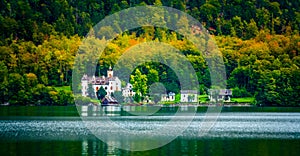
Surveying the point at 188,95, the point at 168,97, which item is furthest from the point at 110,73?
the point at 188,95

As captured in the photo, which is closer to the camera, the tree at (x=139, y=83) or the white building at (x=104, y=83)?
the tree at (x=139, y=83)

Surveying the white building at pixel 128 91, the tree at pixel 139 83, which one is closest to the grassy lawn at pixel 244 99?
the tree at pixel 139 83

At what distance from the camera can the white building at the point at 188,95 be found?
142m

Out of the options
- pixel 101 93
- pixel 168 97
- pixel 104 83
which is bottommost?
pixel 168 97

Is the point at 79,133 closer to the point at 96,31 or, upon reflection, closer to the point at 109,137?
the point at 109,137

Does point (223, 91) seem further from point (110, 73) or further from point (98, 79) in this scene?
point (110, 73)

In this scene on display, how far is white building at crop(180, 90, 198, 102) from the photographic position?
14230 centimetres

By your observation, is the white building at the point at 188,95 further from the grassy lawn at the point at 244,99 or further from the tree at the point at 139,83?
the tree at the point at 139,83

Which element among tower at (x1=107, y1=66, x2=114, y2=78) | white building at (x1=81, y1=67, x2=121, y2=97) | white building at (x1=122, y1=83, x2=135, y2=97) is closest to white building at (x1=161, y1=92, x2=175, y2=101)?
white building at (x1=122, y1=83, x2=135, y2=97)

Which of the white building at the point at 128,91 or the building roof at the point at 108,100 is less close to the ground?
the white building at the point at 128,91

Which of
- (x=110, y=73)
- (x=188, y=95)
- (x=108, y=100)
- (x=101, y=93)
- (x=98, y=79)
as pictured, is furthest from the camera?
(x=110, y=73)

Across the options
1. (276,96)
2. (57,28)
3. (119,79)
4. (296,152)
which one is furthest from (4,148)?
(57,28)

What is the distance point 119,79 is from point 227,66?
23634mm

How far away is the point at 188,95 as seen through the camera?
145500 millimetres
